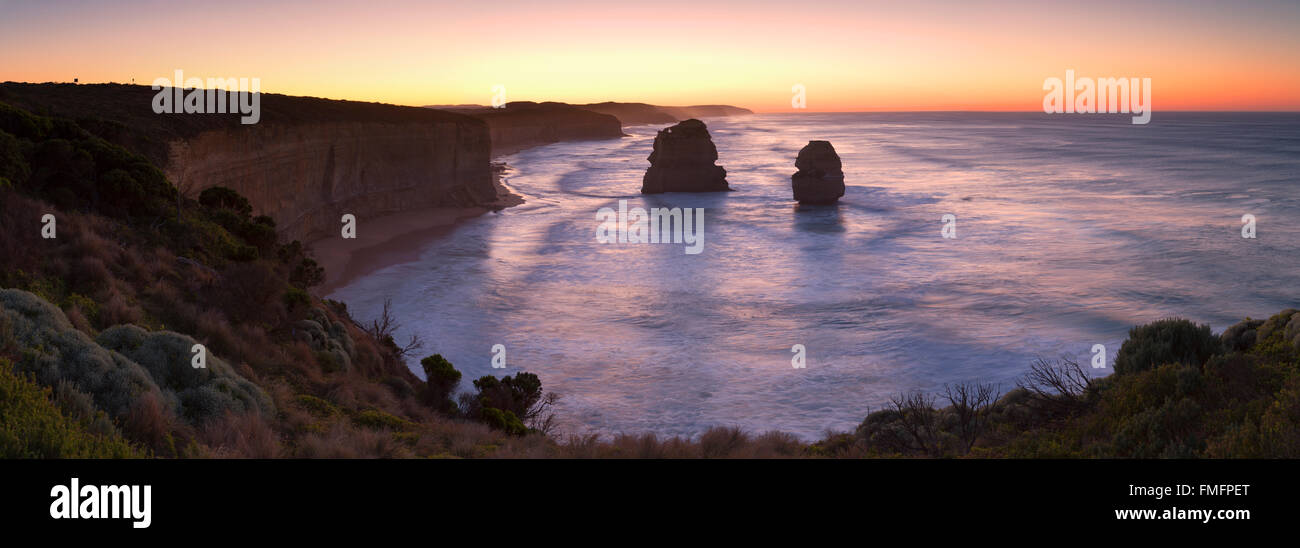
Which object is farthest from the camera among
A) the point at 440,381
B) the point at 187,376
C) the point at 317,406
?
the point at 440,381

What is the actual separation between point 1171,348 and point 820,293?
19494 mm

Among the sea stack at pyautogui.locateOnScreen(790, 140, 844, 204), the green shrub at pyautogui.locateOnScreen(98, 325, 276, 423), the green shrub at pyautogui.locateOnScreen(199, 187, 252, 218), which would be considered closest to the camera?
the green shrub at pyautogui.locateOnScreen(98, 325, 276, 423)

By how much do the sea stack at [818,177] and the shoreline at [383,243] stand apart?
22.1 metres

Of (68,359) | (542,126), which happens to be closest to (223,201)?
(68,359)

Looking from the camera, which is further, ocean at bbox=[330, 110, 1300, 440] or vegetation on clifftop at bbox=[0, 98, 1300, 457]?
ocean at bbox=[330, 110, 1300, 440]

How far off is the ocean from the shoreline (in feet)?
3.38

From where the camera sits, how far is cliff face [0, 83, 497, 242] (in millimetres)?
26781

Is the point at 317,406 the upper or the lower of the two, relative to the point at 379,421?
upper

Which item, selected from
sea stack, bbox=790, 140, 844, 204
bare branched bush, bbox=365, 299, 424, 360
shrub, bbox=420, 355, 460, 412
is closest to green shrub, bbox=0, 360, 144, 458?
shrub, bbox=420, 355, 460, 412

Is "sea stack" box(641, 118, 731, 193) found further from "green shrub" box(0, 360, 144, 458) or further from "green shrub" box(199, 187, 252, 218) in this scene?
"green shrub" box(0, 360, 144, 458)

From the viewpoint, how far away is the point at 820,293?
30.7 m

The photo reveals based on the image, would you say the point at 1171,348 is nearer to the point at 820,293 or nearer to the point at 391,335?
the point at 391,335
